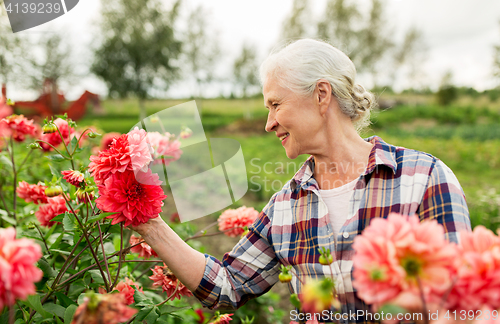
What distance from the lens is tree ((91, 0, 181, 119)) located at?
1350cm

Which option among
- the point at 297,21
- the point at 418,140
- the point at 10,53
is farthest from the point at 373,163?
the point at 297,21

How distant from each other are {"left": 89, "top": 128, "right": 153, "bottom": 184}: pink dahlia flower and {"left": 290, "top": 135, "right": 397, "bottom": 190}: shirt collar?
0.64 meters

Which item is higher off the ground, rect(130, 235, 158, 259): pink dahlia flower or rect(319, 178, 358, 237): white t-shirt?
rect(319, 178, 358, 237): white t-shirt

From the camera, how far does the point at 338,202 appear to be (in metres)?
1.14

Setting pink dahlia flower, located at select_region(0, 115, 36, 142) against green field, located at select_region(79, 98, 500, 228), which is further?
green field, located at select_region(79, 98, 500, 228)

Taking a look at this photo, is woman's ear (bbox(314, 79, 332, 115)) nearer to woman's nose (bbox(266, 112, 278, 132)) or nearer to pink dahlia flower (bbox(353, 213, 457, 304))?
woman's nose (bbox(266, 112, 278, 132))

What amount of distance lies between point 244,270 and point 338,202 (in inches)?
17.4

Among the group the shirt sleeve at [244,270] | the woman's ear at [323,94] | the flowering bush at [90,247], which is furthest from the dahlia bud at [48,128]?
the woman's ear at [323,94]

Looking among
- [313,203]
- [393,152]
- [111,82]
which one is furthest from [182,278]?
[111,82]

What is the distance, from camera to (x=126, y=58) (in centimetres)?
1370

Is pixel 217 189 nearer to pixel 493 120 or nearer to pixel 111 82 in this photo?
pixel 111 82

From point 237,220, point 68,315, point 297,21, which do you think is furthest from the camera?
point 297,21

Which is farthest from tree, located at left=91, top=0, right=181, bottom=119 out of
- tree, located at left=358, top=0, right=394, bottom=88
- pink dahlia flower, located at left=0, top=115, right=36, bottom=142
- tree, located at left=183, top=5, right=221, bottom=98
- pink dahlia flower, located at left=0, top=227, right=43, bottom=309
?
pink dahlia flower, located at left=0, top=227, right=43, bottom=309

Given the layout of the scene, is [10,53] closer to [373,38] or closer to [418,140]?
[418,140]
